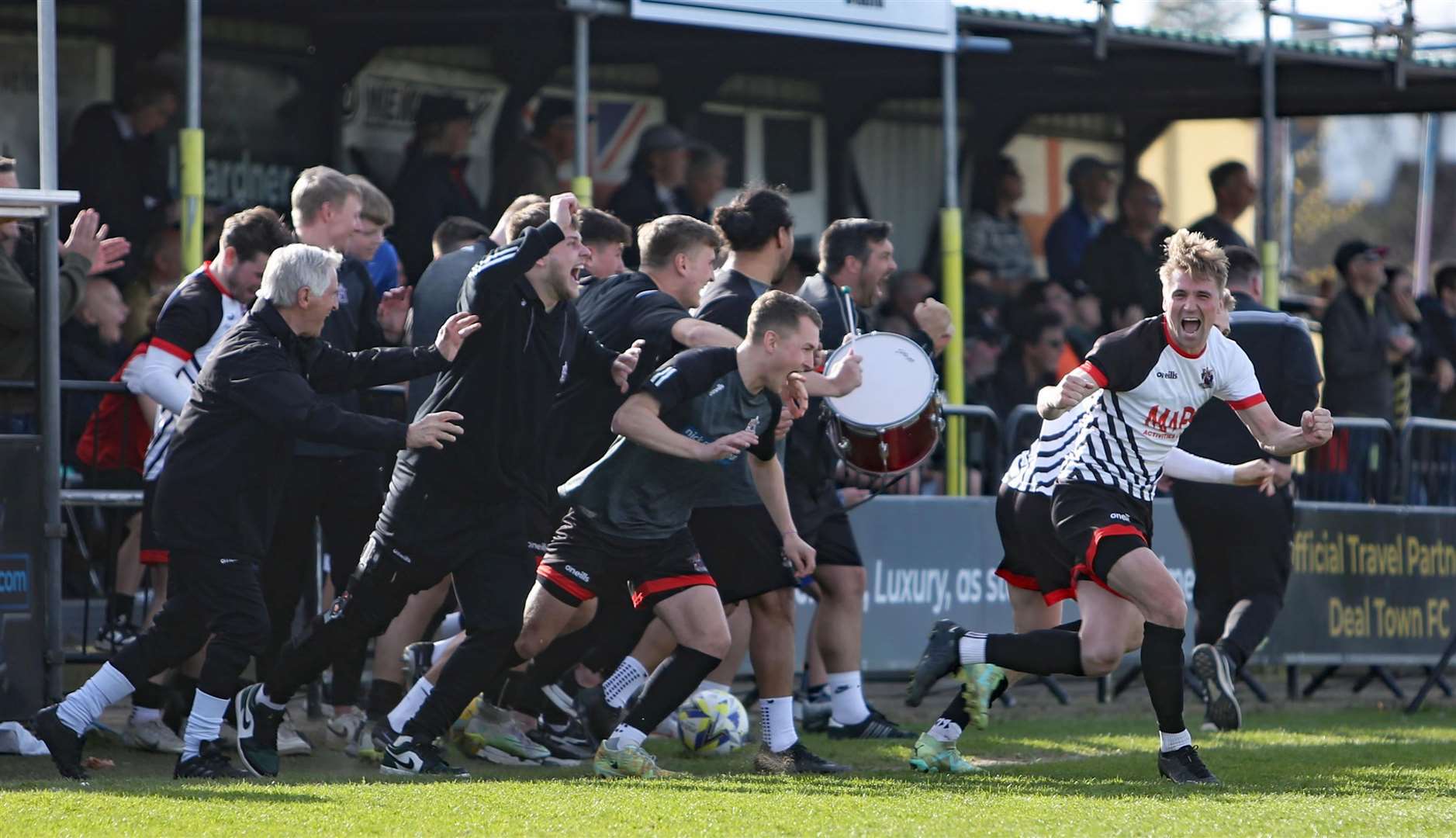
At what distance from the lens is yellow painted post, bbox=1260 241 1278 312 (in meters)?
13.9

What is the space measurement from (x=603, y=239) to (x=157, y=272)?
3188mm

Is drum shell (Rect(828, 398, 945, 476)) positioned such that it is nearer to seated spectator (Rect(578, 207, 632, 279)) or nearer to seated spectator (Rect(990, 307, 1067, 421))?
seated spectator (Rect(578, 207, 632, 279))

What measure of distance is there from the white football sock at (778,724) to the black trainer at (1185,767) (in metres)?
1.36

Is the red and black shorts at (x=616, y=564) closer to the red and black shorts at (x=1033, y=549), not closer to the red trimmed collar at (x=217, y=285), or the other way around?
the red and black shorts at (x=1033, y=549)

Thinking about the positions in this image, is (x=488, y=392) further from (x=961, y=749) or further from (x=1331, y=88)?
(x=1331, y=88)

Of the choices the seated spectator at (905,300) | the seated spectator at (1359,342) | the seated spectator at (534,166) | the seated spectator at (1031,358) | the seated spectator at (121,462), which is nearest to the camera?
the seated spectator at (121,462)

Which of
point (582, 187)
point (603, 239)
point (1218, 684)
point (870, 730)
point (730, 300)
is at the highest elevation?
point (582, 187)

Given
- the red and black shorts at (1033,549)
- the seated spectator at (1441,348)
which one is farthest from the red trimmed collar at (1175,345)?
the seated spectator at (1441,348)

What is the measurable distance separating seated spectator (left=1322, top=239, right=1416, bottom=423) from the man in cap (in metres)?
5.51

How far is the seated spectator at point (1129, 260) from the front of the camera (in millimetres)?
15688

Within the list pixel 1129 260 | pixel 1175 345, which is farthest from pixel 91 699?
pixel 1129 260

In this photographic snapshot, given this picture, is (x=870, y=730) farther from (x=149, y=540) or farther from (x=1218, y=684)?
(x=149, y=540)

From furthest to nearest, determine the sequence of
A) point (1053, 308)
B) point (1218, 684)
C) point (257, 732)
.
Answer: point (1053, 308)
point (1218, 684)
point (257, 732)

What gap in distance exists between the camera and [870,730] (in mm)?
9617
